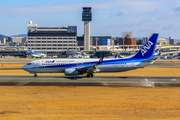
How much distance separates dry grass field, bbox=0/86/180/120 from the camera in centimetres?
2148

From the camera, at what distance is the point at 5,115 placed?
21438 millimetres

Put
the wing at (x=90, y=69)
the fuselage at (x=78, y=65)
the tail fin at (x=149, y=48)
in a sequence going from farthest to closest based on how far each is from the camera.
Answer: the tail fin at (x=149, y=48), the fuselage at (x=78, y=65), the wing at (x=90, y=69)

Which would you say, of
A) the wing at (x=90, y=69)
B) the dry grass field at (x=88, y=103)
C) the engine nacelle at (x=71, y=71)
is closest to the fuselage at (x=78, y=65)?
the wing at (x=90, y=69)

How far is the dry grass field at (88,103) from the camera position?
21484mm

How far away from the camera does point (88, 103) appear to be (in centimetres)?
2556

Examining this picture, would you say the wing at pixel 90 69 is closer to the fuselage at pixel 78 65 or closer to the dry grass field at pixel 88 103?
the fuselage at pixel 78 65

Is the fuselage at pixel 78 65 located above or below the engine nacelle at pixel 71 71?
above

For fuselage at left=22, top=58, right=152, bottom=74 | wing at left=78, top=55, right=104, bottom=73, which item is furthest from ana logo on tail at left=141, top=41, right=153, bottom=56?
wing at left=78, top=55, right=104, bottom=73

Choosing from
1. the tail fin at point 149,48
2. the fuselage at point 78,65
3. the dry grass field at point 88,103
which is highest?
the tail fin at point 149,48

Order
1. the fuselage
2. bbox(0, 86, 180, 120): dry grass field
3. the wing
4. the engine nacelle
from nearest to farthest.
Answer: bbox(0, 86, 180, 120): dry grass field → the wing → the engine nacelle → the fuselage

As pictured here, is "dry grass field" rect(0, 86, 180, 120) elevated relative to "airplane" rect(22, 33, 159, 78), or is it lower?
lower

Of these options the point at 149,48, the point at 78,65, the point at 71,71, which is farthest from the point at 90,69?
the point at 149,48

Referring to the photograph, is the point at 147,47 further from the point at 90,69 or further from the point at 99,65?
the point at 90,69

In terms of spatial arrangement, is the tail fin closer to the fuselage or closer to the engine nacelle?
the fuselage
